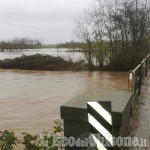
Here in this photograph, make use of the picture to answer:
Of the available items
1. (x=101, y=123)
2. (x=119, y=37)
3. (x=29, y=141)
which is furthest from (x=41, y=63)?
(x=101, y=123)

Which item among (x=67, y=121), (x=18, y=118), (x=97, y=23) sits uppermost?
(x=97, y=23)

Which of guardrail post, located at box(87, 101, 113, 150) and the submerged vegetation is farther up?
guardrail post, located at box(87, 101, 113, 150)

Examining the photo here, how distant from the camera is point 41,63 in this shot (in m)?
29.1

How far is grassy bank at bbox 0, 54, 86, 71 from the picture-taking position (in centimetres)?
2744

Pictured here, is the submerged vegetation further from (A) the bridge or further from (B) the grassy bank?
(B) the grassy bank

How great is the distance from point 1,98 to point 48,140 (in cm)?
1012

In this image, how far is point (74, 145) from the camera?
13.6ft

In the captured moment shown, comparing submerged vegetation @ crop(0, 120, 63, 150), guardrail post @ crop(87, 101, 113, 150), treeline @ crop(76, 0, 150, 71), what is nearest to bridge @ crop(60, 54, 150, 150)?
guardrail post @ crop(87, 101, 113, 150)

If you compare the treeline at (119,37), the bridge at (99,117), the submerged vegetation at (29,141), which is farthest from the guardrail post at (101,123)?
the treeline at (119,37)

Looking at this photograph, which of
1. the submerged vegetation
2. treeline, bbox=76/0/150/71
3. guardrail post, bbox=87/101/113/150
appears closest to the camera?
guardrail post, bbox=87/101/113/150

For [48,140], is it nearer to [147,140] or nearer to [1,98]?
[147,140]

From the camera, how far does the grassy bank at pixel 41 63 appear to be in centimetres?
2744

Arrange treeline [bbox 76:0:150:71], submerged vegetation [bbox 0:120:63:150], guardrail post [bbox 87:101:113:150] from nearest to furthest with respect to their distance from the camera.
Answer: guardrail post [bbox 87:101:113:150] → submerged vegetation [bbox 0:120:63:150] → treeline [bbox 76:0:150:71]

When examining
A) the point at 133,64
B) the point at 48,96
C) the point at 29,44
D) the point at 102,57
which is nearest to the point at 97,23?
the point at 102,57
